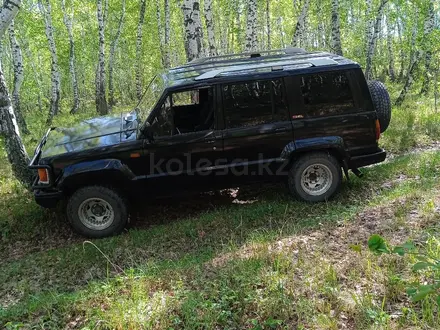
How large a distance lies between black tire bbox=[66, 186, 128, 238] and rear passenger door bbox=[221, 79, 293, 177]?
1693 millimetres

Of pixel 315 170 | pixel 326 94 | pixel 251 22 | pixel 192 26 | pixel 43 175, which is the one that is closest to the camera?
pixel 43 175

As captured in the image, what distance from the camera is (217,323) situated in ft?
10.8

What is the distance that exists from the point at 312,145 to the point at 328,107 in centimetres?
61

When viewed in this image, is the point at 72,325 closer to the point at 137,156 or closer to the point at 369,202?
the point at 137,156

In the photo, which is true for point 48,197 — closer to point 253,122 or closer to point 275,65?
point 253,122

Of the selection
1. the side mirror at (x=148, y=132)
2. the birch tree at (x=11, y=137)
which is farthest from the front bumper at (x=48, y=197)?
the birch tree at (x=11, y=137)

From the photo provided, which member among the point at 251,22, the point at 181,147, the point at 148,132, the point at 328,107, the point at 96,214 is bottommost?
the point at 96,214

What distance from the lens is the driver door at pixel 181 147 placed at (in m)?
5.20

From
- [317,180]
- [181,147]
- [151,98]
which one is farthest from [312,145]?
[151,98]

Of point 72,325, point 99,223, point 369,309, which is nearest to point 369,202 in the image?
point 369,309

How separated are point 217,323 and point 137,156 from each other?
105 inches

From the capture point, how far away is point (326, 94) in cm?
555

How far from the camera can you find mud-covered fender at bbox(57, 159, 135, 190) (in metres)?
5.02

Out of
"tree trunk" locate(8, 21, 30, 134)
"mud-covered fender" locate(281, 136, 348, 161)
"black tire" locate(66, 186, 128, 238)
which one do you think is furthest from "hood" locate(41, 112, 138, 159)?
"tree trunk" locate(8, 21, 30, 134)
